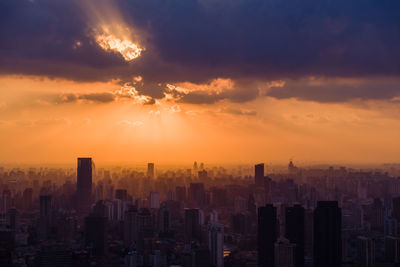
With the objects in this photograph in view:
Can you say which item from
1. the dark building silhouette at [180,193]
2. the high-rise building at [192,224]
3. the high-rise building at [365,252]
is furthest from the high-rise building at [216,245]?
the dark building silhouette at [180,193]

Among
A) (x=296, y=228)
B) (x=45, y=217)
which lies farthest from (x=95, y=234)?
(x=296, y=228)

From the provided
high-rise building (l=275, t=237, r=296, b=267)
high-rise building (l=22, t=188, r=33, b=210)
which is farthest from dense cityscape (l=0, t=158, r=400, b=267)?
high-rise building (l=22, t=188, r=33, b=210)

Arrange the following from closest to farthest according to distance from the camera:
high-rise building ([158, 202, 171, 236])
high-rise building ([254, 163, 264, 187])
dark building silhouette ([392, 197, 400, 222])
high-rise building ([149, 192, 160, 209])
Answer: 1. high-rise building ([158, 202, 171, 236])
2. dark building silhouette ([392, 197, 400, 222])
3. high-rise building ([149, 192, 160, 209])
4. high-rise building ([254, 163, 264, 187])

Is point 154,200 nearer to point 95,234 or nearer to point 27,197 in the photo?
point 27,197

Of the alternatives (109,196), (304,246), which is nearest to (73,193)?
(109,196)

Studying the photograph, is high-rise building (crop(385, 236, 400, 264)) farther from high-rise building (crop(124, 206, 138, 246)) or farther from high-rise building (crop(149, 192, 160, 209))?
high-rise building (crop(149, 192, 160, 209))

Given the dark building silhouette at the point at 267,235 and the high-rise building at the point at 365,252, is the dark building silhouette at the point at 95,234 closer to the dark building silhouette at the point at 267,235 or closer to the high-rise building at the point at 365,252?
the dark building silhouette at the point at 267,235

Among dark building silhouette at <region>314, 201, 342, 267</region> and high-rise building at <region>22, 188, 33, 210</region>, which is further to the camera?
high-rise building at <region>22, 188, 33, 210</region>
